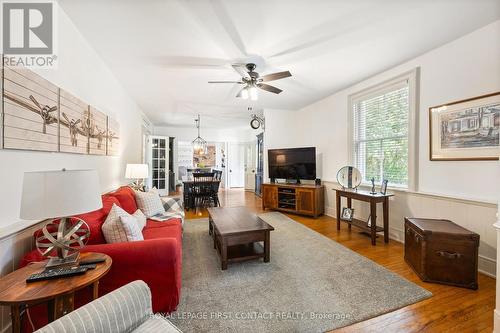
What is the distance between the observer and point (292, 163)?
503 cm

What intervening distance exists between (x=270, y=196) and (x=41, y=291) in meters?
4.34

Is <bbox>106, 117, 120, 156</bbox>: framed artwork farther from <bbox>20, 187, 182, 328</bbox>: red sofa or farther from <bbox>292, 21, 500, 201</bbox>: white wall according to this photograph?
<bbox>292, 21, 500, 201</bbox>: white wall

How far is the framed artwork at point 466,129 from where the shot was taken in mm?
2242

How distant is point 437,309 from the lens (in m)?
1.74

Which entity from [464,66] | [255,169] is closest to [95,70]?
[464,66]

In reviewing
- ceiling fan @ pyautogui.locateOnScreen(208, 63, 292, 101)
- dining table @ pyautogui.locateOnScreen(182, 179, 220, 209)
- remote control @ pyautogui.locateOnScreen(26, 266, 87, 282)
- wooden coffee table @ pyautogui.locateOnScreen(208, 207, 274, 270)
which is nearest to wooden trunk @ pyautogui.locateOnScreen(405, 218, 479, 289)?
wooden coffee table @ pyautogui.locateOnScreen(208, 207, 274, 270)

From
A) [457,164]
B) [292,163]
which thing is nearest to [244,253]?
[457,164]

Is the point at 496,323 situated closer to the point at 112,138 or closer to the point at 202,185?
the point at 112,138

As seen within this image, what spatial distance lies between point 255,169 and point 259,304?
6.59 meters

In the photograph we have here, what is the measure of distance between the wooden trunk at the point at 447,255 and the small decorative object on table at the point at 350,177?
1441 millimetres

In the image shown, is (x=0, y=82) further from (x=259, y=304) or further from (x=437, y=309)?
(x=437, y=309)

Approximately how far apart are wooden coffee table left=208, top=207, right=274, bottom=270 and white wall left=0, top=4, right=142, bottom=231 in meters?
1.64

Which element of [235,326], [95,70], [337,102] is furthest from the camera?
[337,102]

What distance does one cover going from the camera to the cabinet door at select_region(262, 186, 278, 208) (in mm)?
5030
